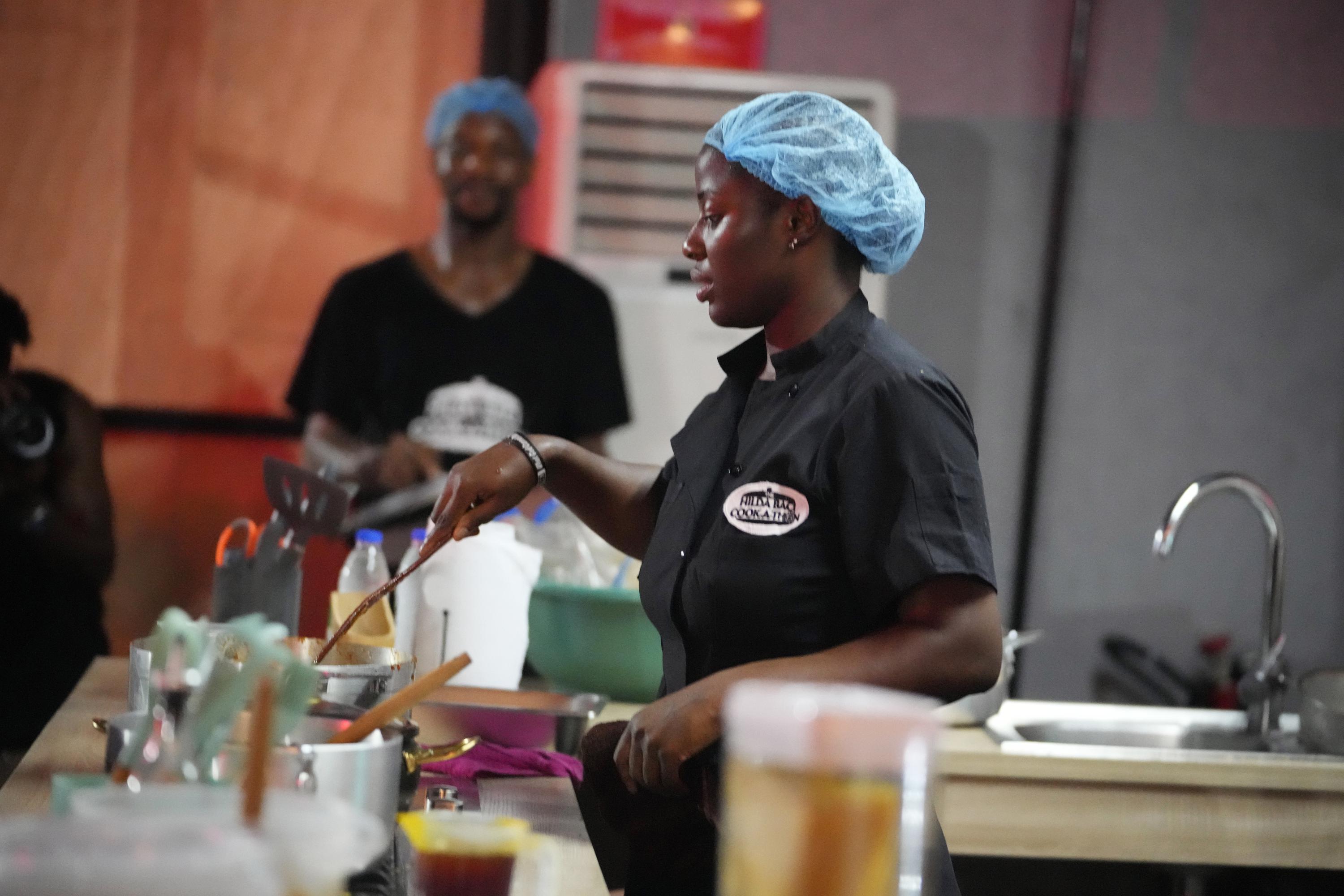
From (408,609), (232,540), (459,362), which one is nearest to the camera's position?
(408,609)

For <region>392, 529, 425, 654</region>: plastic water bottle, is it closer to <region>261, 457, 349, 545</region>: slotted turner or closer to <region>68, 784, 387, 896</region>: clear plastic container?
<region>261, 457, 349, 545</region>: slotted turner

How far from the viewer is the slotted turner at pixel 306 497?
180 cm

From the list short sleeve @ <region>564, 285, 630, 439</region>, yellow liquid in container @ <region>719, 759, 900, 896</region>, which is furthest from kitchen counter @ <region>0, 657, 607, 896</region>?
short sleeve @ <region>564, 285, 630, 439</region>

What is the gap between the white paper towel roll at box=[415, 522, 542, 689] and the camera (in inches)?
68.4

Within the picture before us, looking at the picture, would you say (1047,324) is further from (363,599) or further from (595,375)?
(363,599)

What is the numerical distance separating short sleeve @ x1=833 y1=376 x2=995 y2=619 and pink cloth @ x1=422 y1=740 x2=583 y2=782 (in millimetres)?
404

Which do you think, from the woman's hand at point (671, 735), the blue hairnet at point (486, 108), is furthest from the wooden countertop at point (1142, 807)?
the blue hairnet at point (486, 108)

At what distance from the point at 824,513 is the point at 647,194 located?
77.2 inches

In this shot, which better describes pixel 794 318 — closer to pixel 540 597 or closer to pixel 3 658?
pixel 540 597

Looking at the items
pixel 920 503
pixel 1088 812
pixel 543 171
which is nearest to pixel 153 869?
pixel 920 503

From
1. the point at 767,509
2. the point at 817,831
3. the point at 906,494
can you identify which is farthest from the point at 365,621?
the point at 817,831

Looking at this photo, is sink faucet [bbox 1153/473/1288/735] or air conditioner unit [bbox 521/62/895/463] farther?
air conditioner unit [bbox 521/62/895/463]

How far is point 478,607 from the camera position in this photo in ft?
5.75

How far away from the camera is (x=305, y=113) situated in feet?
11.5
